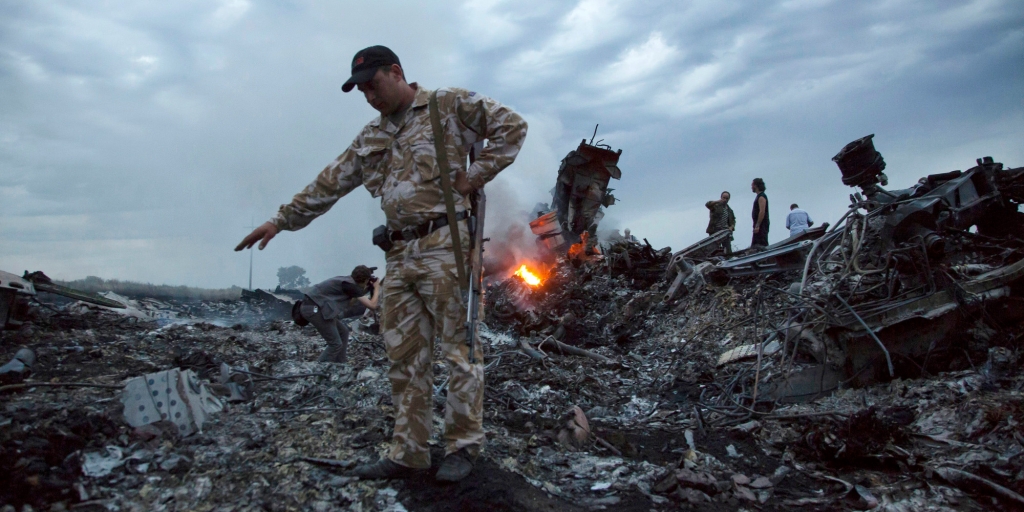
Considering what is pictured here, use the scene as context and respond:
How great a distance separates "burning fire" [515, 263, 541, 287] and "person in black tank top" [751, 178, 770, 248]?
15.3 ft

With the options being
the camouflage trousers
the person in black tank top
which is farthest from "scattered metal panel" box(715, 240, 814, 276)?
the camouflage trousers

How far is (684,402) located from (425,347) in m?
3.20

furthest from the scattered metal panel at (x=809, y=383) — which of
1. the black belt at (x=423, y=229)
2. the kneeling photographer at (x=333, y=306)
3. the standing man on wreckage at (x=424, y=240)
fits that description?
the kneeling photographer at (x=333, y=306)

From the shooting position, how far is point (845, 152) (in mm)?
6176

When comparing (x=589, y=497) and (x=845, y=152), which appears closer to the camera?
(x=589, y=497)

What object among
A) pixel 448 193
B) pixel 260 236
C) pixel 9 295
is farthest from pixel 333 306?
pixel 9 295

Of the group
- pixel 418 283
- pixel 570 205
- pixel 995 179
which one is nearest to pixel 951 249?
pixel 995 179

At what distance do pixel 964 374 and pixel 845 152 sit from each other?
272 centimetres

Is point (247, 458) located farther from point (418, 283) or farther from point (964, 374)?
point (964, 374)

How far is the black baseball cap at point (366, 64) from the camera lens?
2.70 metres

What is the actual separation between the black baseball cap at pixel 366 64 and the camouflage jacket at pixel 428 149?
0.79ft

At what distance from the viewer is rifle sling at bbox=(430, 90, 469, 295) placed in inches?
106

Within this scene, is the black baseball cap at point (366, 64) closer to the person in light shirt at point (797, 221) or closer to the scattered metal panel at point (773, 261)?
the scattered metal panel at point (773, 261)

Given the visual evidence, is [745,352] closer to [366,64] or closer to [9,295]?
[366,64]
